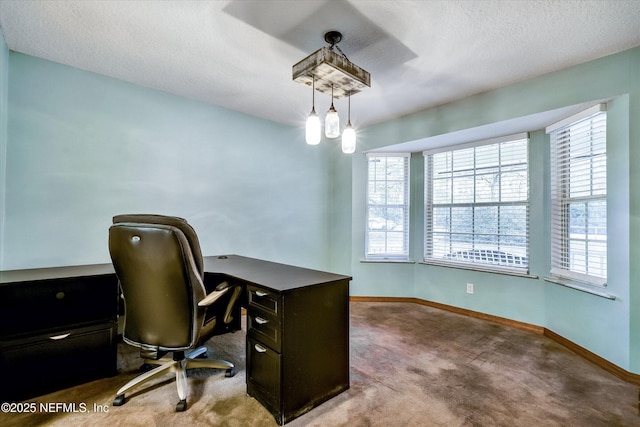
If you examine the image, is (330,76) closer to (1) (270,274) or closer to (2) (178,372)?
(1) (270,274)

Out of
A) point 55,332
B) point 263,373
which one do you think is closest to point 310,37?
point 263,373

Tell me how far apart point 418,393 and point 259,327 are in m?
1.14

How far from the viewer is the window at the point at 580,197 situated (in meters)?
2.50

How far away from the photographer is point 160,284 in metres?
1.69

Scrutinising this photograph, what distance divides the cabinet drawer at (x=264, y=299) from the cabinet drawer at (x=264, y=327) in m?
0.03

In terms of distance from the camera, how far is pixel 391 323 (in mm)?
3326

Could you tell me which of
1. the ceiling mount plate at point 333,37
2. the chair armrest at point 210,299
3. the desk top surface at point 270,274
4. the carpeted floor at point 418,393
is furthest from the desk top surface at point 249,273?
the ceiling mount plate at point 333,37

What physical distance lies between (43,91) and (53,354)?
201 cm

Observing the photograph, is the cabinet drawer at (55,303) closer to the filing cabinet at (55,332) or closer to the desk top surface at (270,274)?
the filing cabinet at (55,332)

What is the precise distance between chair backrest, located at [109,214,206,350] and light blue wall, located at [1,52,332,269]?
3.74ft

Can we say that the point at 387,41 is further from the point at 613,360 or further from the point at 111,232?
the point at 613,360

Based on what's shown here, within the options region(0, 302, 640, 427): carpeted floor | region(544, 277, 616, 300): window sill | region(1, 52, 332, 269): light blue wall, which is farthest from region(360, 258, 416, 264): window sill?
region(544, 277, 616, 300): window sill

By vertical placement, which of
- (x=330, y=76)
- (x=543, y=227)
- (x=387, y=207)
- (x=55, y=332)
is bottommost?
(x=55, y=332)

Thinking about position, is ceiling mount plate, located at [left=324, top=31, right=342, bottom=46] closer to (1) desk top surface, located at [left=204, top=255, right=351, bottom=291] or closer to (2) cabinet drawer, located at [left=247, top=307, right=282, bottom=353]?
(1) desk top surface, located at [left=204, top=255, right=351, bottom=291]
